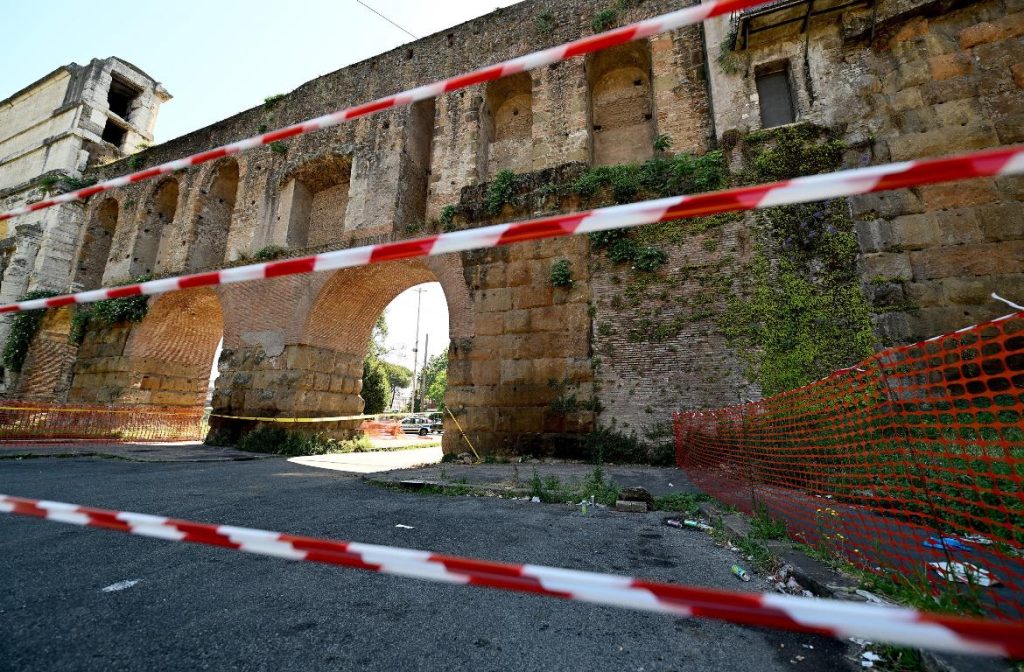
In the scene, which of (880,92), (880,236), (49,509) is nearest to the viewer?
(49,509)

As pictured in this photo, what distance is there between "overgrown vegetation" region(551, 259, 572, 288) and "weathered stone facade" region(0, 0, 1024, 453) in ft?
0.37

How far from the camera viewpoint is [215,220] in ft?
44.0

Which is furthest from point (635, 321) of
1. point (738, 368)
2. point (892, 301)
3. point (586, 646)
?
point (586, 646)

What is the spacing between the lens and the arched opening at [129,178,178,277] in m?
13.7

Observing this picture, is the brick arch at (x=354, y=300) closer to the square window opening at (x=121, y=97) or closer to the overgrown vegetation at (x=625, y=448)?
the overgrown vegetation at (x=625, y=448)

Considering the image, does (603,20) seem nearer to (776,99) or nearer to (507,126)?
(507,126)

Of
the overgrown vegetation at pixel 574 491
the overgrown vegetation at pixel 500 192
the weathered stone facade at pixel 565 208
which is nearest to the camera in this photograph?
the overgrown vegetation at pixel 574 491

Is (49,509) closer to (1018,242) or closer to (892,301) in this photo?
(892,301)

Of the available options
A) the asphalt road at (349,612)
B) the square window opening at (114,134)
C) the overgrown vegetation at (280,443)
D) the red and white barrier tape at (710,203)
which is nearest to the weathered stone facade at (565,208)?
the overgrown vegetation at (280,443)

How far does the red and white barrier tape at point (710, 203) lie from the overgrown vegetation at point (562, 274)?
6269 millimetres

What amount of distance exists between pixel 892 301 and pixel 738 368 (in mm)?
2277

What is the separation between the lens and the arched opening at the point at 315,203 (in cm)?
1196

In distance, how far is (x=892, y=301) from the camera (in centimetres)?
607

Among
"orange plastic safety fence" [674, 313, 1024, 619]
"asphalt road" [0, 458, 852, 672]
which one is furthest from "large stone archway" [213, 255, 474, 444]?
"asphalt road" [0, 458, 852, 672]
